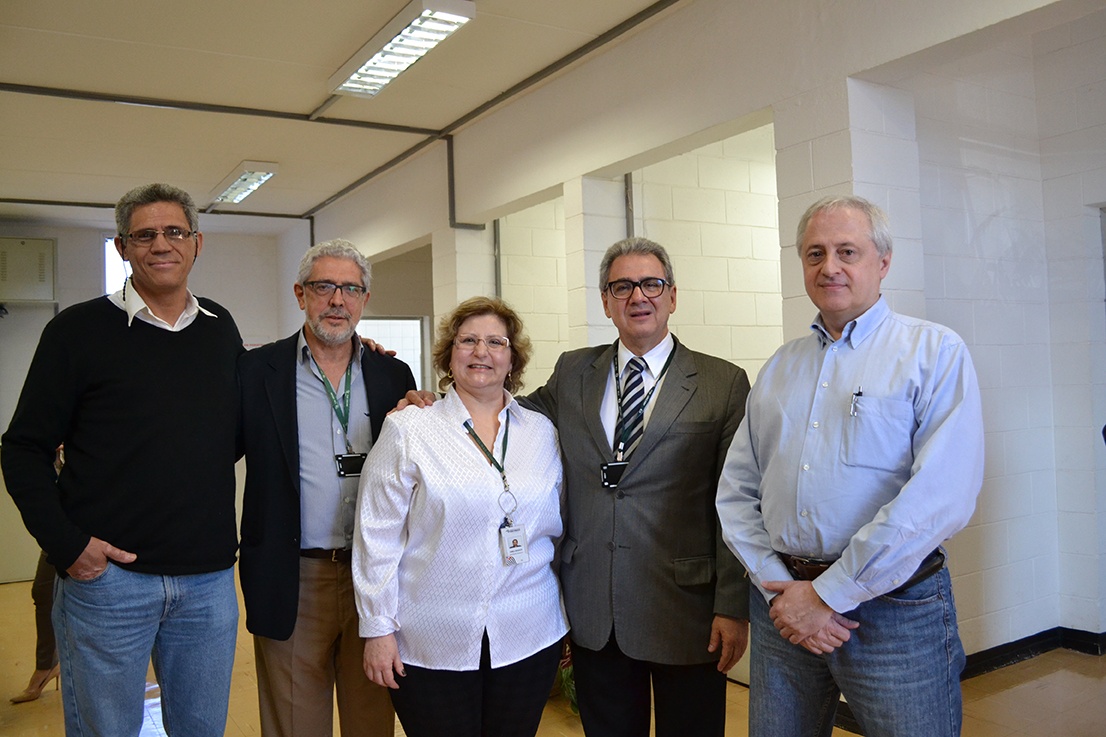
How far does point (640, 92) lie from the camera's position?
14.5ft

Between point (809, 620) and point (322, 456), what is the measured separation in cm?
134

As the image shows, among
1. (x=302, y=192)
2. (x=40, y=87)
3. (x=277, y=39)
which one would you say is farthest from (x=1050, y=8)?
(x=302, y=192)

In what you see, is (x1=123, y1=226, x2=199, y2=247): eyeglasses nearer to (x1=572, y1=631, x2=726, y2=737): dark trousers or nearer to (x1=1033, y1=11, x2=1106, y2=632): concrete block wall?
(x1=572, y1=631, x2=726, y2=737): dark trousers

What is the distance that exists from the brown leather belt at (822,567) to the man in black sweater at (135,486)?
143cm

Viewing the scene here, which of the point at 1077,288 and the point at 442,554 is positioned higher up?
the point at 1077,288

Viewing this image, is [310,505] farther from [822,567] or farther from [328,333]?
[822,567]

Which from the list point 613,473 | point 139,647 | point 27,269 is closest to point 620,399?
point 613,473

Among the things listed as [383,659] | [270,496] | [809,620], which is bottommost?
[383,659]

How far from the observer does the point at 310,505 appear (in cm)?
234

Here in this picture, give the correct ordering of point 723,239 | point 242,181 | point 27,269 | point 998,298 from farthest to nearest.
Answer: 1. point 27,269
2. point 242,181
3. point 723,239
4. point 998,298

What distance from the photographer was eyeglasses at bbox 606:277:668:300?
224cm

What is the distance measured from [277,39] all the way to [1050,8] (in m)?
3.52

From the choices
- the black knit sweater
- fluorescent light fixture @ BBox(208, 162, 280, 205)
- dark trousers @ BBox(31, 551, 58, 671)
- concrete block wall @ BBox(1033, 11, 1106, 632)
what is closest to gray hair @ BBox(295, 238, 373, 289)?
the black knit sweater

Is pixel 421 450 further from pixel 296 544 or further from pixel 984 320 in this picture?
pixel 984 320
